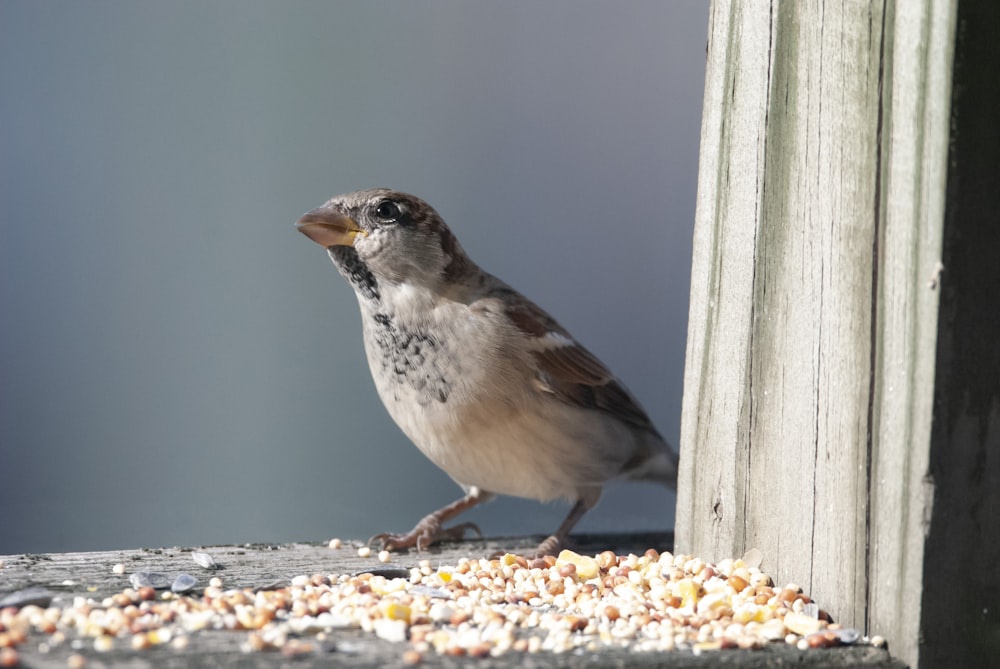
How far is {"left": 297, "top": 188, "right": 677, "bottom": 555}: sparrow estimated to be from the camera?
2543 millimetres

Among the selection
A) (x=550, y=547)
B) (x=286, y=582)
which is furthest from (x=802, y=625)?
(x=550, y=547)

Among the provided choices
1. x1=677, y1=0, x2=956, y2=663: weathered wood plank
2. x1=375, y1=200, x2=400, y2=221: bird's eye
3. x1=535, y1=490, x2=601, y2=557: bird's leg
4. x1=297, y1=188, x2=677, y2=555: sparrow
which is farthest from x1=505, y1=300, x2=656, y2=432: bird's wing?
x1=677, y1=0, x2=956, y2=663: weathered wood plank

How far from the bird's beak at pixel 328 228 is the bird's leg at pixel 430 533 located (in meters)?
0.62

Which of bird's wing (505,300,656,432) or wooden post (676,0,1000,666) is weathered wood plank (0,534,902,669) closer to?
wooden post (676,0,1000,666)

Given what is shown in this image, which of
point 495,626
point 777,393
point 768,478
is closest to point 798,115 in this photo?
point 777,393

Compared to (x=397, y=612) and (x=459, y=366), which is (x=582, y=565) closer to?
(x=397, y=612)

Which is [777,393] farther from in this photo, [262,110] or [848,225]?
[262,110]

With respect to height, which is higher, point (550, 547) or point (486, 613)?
point (486, 613)

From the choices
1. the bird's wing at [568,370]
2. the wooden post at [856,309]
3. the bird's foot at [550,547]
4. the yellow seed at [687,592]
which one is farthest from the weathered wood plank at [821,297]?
the bird's wing at [568,370]

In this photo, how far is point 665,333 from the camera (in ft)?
12.4

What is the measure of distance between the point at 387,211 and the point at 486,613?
1.19 meters

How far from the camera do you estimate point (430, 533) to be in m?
2.60

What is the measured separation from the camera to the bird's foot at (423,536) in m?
2.49

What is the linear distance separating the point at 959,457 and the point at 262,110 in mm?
2478
